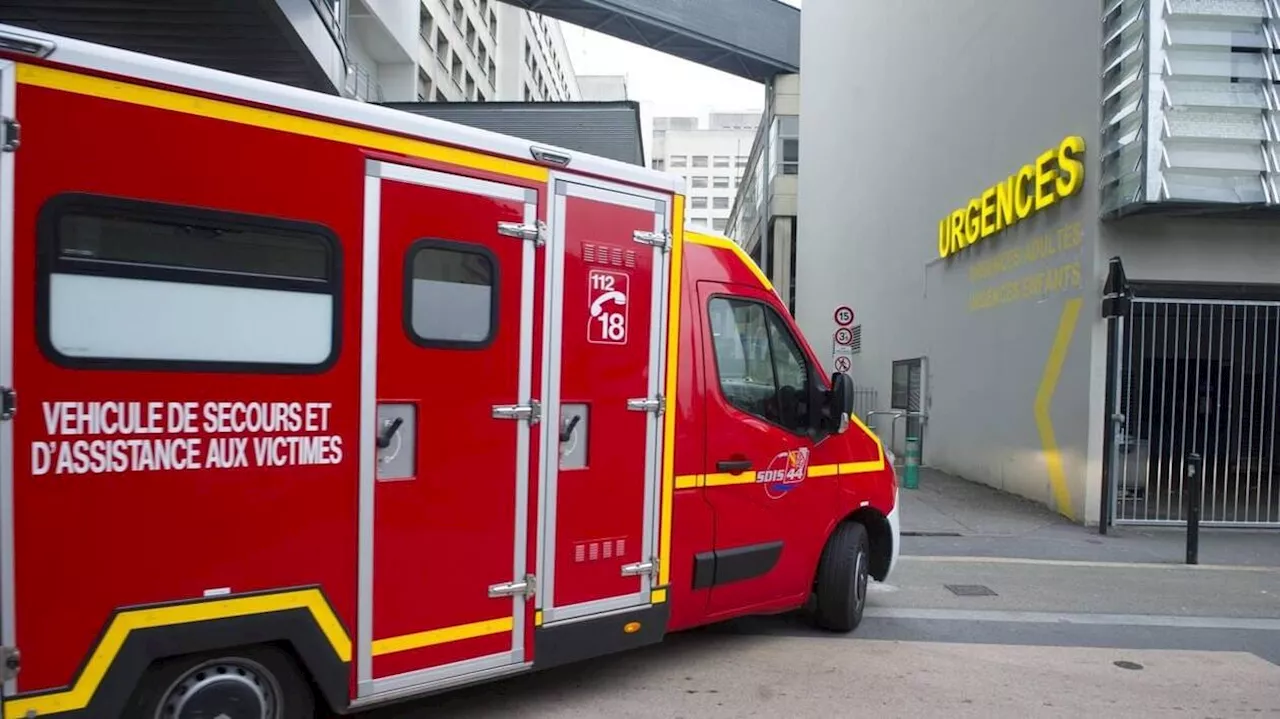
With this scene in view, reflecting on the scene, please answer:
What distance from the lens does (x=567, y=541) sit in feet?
13.5

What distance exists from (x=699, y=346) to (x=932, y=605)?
10.7 feet

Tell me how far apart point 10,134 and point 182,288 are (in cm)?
67

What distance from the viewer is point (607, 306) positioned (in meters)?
4.24

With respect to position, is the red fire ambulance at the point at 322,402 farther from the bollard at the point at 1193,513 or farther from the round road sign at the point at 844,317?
the round road sign at the point at 844,317

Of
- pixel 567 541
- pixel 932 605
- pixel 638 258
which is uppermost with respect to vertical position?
pixel 638 258

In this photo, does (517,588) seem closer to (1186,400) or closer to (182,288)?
(182,288)

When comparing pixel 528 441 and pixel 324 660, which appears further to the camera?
pixel 528 441

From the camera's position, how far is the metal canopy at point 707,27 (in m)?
28.4

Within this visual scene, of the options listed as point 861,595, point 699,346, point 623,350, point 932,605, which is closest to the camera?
point 623,350

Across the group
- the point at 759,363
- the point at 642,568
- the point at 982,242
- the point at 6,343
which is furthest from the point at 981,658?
the point at 982,242

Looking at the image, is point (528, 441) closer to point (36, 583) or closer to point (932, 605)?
point (36, 583)

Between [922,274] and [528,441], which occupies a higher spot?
[922,274]

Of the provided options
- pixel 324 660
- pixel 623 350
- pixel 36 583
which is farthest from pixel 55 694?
pixel 623 350

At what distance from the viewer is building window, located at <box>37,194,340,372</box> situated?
2.88 metres
